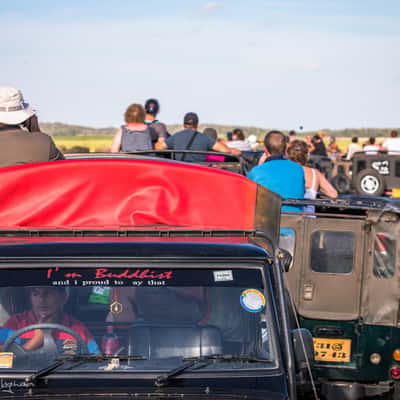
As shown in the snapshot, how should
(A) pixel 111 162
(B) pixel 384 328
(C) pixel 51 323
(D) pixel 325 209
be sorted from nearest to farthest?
(C) pixel 51 323, (A) pixel 111 162, (B) pixel 384 328, (D) pixel 325 209

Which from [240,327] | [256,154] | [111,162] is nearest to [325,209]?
[111,162]

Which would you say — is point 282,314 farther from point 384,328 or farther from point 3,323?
point 384,328

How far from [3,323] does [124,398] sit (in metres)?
0.78

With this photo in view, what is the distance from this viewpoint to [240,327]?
4707 mm

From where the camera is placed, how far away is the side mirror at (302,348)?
472 centimetres

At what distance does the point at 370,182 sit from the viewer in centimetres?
1953

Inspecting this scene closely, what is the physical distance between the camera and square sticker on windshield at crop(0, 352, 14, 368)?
4.55m

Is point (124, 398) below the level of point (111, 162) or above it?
below

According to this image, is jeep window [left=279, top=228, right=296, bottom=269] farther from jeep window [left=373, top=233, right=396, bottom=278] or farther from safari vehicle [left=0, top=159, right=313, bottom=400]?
safari vehicle [left=0, top=159, right=313, bottom=400]

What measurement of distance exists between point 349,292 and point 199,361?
4.01 metres

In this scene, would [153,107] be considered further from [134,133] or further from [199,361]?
[199,361]

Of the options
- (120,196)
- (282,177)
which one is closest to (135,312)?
(120,196)
